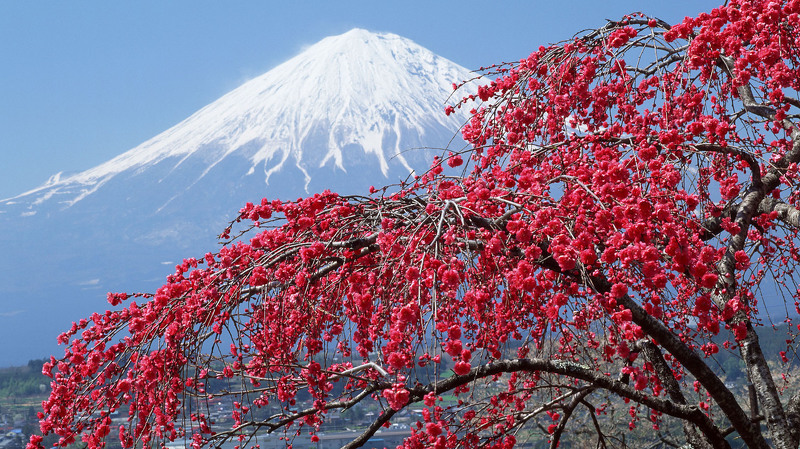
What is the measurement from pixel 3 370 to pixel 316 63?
5091 inches

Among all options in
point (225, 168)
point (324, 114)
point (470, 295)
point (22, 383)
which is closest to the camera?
point (470, 295)

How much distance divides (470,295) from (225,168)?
162194 millimetres

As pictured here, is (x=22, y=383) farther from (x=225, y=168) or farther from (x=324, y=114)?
(x=324, y=114)

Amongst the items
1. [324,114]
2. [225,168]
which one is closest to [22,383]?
[225,168]

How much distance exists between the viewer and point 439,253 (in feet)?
10.2

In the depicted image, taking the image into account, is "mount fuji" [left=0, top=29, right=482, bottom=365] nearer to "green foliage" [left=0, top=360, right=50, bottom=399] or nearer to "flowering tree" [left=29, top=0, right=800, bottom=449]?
"green foliage" [left=0, top=360, right=50, bottom=399]

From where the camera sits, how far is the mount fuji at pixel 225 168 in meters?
142

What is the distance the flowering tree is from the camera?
3037 mm

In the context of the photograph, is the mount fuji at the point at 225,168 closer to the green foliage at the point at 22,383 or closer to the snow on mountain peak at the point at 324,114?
the snow on mountain peak at the point at 324,114

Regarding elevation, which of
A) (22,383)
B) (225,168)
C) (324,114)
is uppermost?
(324,114)

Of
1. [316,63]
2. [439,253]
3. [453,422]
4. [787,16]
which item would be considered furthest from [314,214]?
[316,63]

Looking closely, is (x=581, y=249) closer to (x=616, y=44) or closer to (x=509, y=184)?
(x=509, y=184)

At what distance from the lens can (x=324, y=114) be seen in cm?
16725

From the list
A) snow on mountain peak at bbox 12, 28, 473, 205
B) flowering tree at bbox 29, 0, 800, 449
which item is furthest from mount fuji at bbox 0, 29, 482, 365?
flowering tree at bbox 29, 0, 800, 449
